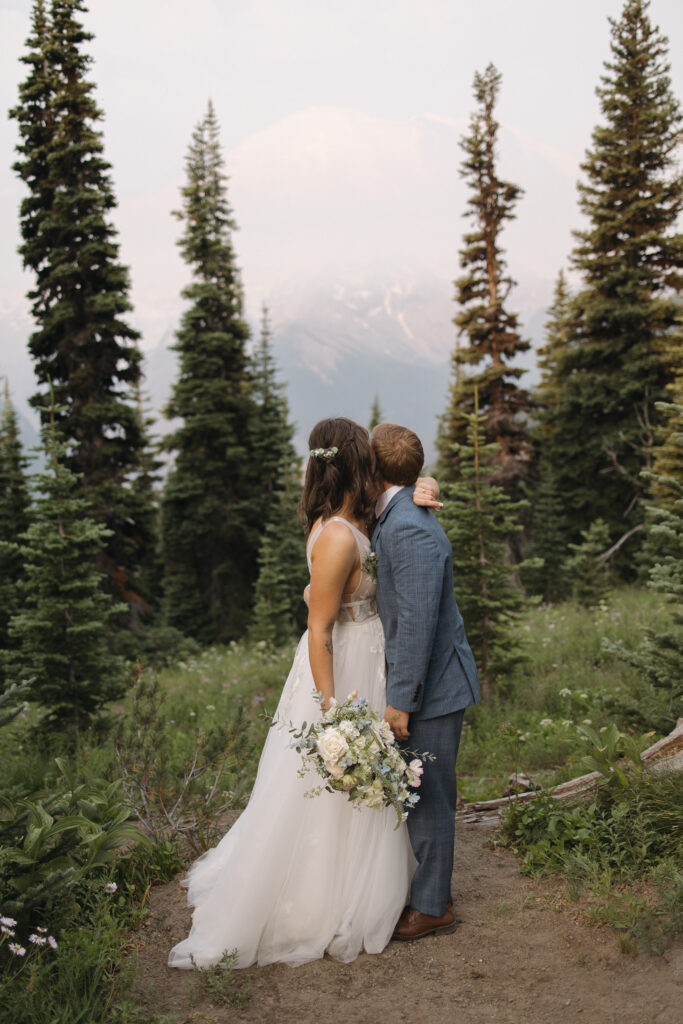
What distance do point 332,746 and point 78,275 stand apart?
63.2ft

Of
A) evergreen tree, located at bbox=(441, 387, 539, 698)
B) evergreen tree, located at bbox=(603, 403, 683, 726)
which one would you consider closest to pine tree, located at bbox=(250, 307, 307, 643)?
evergreen tree, located at bbox=(441, 387, 539, 698)

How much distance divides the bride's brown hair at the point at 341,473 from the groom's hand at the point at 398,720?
98 cm

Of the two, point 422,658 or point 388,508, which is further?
point 388,508

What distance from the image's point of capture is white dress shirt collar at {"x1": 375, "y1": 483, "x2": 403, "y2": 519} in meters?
3.68

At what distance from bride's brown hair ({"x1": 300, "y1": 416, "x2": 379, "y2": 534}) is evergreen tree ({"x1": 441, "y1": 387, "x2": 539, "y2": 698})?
460 cm

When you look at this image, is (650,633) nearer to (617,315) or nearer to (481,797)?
(481,797)

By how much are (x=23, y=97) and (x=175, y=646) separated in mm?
15396

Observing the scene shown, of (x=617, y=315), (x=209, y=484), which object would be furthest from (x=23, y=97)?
(x=617, y=315)

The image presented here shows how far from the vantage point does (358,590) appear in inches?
146

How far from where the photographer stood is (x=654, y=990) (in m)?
3.07

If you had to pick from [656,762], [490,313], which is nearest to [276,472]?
[490,313]

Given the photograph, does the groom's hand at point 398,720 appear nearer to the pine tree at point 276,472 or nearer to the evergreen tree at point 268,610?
the evergreen tree at point 268,610

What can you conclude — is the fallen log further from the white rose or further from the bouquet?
the white rose

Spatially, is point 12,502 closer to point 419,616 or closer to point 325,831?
point 325,831
